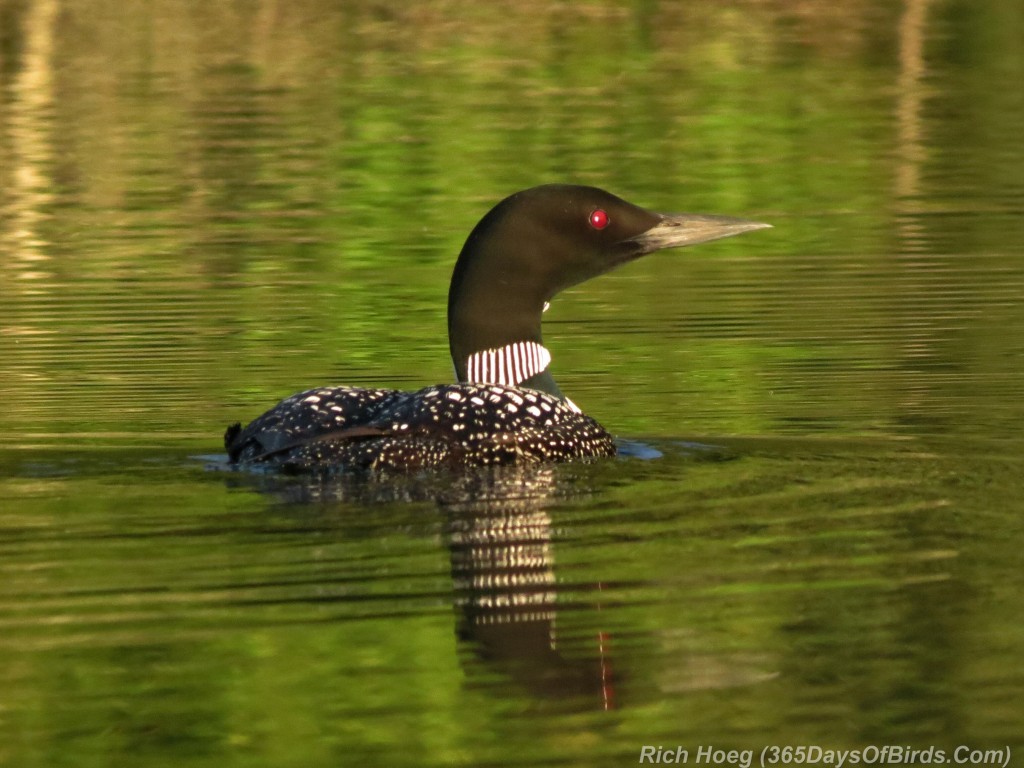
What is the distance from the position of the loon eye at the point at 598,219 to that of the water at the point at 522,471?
63 cm

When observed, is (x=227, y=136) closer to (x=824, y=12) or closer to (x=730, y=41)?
(x=730, y=41)

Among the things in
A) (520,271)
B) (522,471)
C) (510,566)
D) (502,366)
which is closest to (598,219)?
(520,271)

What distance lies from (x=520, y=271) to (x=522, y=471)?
3.07 ft

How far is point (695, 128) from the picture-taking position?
1658 centimetres

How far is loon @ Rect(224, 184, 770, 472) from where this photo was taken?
5828mm

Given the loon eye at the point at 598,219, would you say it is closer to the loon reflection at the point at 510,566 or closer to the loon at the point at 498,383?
the loon at the point at 498,383

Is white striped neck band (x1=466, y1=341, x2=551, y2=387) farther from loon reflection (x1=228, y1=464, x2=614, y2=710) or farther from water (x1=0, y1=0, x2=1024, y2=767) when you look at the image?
loon reflection (x1=228, y1=464, x2=614, y2=710)

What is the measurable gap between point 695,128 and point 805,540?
38.6ft

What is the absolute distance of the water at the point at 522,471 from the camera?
401 cm

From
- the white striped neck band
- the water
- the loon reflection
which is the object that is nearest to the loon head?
the white striped neck band

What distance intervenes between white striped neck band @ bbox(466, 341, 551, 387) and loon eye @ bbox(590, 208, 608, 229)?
425 mm

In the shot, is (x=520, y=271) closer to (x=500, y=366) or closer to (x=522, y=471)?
(x=500, y=366)

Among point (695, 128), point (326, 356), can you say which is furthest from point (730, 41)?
point (326, 356)

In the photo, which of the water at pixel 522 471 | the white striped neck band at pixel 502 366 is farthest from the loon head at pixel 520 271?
the water at pixel 522 471
